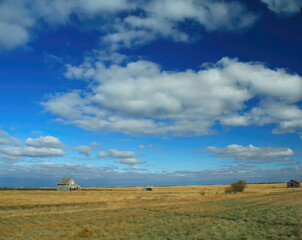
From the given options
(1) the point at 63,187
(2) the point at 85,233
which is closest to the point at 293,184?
(1) the point at 63,187

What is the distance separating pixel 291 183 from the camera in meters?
124

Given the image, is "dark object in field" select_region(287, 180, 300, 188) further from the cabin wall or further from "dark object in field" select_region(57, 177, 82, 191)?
the cabin wall

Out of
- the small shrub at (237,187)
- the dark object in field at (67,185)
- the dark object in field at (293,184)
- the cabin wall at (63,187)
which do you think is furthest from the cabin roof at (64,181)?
the dark object in field at (293,184)

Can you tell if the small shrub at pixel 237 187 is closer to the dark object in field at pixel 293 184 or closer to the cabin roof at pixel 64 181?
the dark object in field at pixel 293 184

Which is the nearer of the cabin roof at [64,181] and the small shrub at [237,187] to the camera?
the small shrub at [237,187]

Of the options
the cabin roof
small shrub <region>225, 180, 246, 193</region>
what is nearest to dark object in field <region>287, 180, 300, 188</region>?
small shrub <region>225, 180, 246, 193</region>

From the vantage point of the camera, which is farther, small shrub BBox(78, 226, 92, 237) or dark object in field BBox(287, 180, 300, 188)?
dark object in field BBox(287, 180, 300, 188)

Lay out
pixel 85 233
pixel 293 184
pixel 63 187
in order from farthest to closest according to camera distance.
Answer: pixel 293 184 < pixel 63 187 < pixel 85 233

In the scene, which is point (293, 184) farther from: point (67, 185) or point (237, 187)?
point (67, 185)

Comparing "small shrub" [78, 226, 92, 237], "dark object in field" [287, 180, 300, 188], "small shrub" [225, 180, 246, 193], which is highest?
"small shrub" [78, 226, 92, 237]

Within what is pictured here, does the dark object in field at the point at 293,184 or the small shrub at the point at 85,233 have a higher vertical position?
the small shrub at the point at 85,233

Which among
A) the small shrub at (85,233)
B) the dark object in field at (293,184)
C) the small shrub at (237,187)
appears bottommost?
the dark object in field at (293,184)

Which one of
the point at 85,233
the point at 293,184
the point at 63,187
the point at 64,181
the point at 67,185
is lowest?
the point at 293,184

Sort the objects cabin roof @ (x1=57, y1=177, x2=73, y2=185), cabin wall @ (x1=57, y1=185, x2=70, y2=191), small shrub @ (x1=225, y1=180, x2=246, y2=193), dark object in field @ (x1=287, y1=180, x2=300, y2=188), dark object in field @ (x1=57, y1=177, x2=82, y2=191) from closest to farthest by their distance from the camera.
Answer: small shrub @ (x1=225, y1=180, x2=246, y2=193), cabin wall @ (x1=57, y1=185, x2=70, y2=191), dark object in field @ (x1=57, y1=177, x2=82, y2=191), cabin roof @ (x1=57, y1=177, x2=73, y2=185), dark object in field @ (x1=287, y1=180, x2=300, y2=188)
